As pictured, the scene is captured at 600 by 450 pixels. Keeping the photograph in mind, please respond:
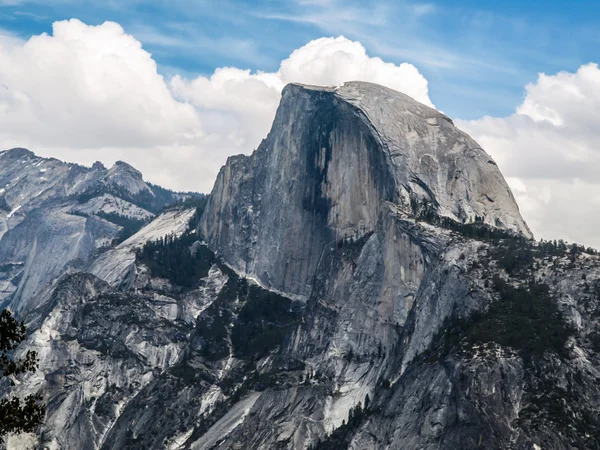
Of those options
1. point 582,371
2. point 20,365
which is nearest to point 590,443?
point 582,371

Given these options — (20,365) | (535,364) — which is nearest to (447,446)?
(535,364)

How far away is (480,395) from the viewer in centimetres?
19725

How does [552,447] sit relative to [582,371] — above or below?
below

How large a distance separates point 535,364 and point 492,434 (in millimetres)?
16980

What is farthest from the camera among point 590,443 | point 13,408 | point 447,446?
point 447,446

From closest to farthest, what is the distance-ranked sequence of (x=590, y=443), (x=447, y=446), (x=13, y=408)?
1. (x=13, y=408)
2. (x=590, y=443)
3. (x=447, y=446)

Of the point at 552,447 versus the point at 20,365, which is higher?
the point at 20,365

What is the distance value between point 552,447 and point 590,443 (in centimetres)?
642

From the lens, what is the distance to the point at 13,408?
70.1 meters

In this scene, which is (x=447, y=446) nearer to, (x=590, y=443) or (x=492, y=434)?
(x=492, y=434)

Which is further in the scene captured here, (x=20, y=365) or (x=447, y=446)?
(x=447, y=446)

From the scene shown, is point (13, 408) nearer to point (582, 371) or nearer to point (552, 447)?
point (552, 447)

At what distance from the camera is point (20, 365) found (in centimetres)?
7106

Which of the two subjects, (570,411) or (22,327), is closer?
(22,327)
